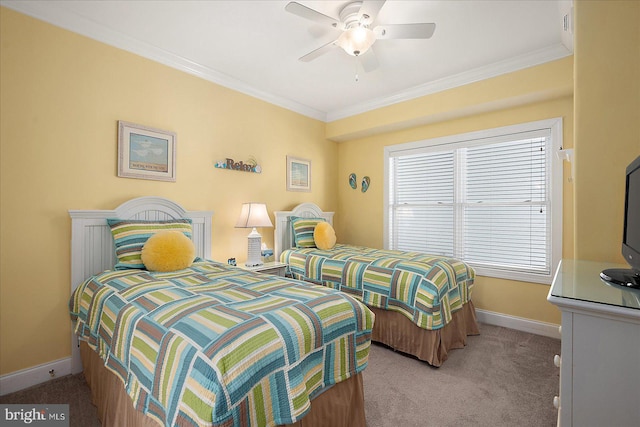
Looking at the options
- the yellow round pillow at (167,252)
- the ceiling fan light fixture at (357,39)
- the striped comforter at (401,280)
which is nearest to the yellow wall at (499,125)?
the striped comforter at (401,280)

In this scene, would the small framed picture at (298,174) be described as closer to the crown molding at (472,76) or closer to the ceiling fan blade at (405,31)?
the crown molding at (472,76)

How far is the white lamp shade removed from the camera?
10.6ft

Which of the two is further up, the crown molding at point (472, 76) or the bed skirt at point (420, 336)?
the crown molding at point (472, 76)

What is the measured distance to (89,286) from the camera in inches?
82.2

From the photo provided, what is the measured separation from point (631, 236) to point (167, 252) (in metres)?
2.65

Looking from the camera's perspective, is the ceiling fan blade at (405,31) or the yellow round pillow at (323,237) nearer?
the ceiling fan blade at (405,31)

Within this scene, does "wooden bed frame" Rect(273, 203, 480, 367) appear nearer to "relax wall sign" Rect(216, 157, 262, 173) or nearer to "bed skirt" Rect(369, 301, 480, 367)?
"bed skirt" Rect(369, 301, 480, 367)

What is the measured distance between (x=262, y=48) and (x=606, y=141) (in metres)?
2.55

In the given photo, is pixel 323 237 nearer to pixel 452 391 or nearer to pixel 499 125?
pixel 452 391

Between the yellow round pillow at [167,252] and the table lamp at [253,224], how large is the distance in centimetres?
85

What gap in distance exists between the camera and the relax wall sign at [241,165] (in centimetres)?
327

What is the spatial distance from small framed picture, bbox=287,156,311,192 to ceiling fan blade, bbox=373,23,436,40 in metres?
2.14

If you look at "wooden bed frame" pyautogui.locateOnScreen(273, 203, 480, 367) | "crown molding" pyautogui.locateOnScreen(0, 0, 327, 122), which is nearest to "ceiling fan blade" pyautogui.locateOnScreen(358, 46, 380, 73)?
"crown molding" pyautogui.locateOnScreen(0, 0, 327, 122)

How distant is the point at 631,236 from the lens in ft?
4.19
